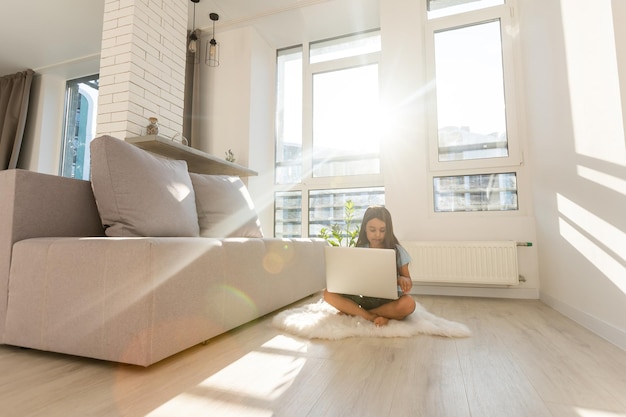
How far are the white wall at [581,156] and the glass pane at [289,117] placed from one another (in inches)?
94.4

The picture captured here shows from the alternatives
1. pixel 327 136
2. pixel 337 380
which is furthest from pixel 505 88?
pixel 337 380

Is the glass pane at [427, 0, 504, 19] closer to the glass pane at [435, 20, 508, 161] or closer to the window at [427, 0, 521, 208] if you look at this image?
the window at [427, 0, 521, 208]

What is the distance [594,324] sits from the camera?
5.60 ft

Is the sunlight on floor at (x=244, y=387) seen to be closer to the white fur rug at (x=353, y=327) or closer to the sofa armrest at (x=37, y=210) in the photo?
the white fur rug at (x=353, y=327)

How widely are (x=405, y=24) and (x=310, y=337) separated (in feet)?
10.3

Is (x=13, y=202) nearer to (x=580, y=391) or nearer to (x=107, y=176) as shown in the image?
(x=107, y=176)

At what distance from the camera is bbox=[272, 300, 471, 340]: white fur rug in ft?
5.24

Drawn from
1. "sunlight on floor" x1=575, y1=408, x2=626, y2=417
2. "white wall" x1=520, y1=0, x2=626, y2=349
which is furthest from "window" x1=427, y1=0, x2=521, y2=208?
"sunlight on floor" x1=575, y1=408, x2=626, y2=417

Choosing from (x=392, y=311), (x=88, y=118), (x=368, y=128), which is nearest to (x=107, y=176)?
(x=392, y=311)

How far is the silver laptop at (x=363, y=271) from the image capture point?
1.64 m

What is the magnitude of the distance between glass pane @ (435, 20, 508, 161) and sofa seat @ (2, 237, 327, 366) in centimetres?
262

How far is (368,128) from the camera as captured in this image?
374 cm

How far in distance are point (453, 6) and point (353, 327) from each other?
3.32 m

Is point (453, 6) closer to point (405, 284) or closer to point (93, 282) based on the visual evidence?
point (405, 284)
